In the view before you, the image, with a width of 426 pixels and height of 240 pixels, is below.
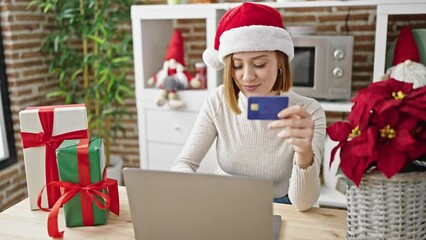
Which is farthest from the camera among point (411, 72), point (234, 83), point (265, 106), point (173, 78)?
point (173, 78)

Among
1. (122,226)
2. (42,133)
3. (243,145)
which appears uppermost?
(42,133)

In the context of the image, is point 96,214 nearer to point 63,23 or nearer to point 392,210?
point 392,210

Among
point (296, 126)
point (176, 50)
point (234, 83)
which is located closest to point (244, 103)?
point (234, 83)

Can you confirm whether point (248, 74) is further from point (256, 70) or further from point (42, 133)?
point (42, 133)

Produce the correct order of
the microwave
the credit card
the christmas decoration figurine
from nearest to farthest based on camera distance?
the credit card
the microwave
the christmas decoration figurine

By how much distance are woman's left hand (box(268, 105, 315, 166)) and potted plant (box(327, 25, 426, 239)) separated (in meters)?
0.13

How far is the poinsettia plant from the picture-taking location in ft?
2.58

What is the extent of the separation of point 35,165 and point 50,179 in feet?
0.18

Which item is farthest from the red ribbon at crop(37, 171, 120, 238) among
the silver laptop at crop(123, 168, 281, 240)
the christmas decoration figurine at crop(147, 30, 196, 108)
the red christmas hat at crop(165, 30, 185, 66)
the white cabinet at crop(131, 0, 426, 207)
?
the red christmas hat at crop(165, 30, 185, 66)

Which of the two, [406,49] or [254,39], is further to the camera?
[406,49]

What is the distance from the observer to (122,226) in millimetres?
1119

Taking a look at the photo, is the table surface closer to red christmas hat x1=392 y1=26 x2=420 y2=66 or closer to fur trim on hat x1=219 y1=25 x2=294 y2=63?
fur trim on hat x1=219 y1=25 x2=294 y2=63

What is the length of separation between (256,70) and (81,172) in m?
0.62

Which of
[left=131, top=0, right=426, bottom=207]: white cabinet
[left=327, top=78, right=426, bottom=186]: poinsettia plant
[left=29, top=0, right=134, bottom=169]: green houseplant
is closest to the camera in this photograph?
[left=327, top=78, right=426, bottom=186]: poinsettia plant
